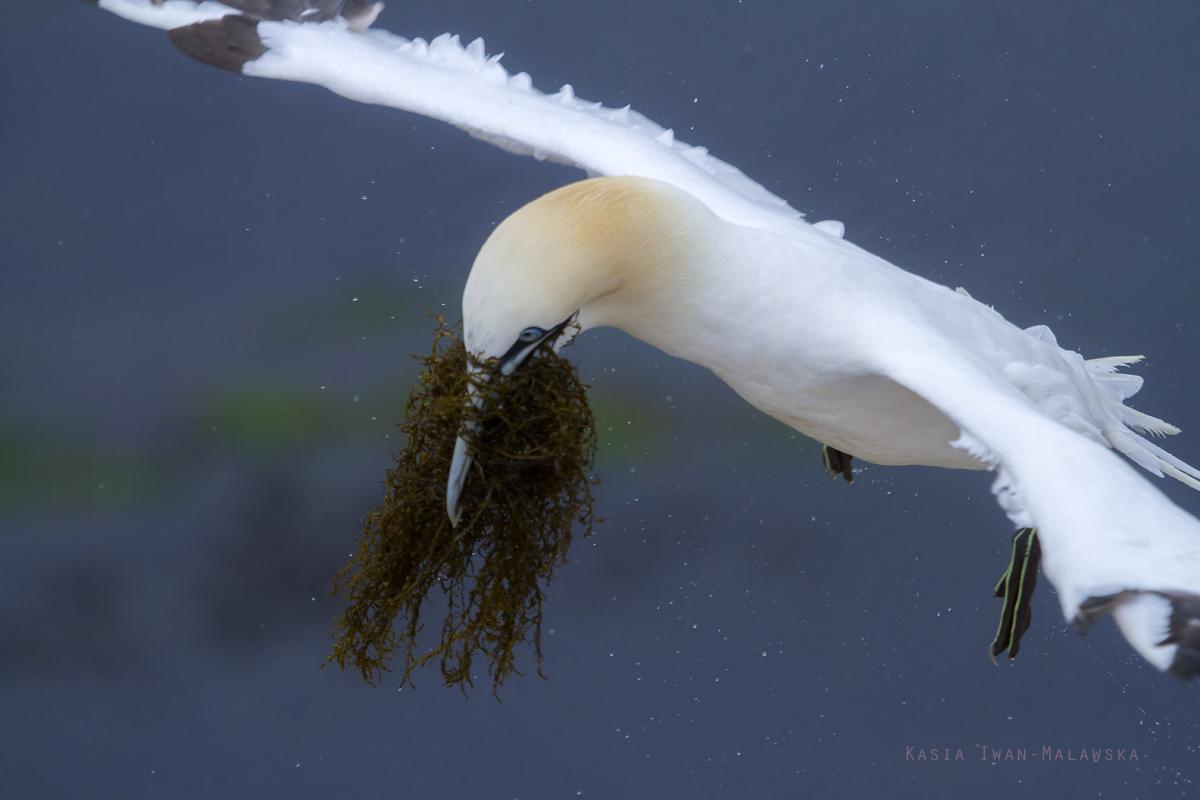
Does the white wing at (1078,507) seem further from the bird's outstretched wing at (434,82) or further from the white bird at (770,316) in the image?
the bird's outstretched wing at (434,82)

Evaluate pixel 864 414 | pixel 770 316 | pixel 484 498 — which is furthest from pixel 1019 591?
pixel 484 498

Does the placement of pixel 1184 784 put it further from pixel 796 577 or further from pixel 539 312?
pixel 539 312

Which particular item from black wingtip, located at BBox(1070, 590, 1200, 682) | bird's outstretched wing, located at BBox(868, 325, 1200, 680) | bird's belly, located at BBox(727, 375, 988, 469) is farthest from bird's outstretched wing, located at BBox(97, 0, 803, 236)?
black wingtip, located at BBox(1070, 590, 1200, 682)

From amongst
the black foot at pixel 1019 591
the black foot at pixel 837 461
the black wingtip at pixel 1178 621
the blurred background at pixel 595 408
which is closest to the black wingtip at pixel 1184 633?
the black wingtip at pixel 1178 621

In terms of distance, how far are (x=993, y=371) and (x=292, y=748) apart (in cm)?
209

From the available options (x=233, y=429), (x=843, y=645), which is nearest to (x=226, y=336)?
(x=233, y=429)

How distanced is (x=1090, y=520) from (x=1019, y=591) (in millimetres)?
883

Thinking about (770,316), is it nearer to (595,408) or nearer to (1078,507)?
(1078,507)

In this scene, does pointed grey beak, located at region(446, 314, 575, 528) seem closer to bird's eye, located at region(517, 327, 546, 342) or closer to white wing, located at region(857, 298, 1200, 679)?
bird's eye, located at region(517, 327, 546, 342)

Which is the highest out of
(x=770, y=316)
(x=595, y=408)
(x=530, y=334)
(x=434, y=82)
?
(x=434, y=82)

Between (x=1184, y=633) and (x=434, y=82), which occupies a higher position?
(x=434, y=82)

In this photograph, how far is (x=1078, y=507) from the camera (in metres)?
0.99

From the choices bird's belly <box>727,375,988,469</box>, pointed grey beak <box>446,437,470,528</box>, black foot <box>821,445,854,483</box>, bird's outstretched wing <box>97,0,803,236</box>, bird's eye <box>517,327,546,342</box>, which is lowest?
pointed grey beak <box>446,437,470,528</box>

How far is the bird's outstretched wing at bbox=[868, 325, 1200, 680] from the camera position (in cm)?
90
